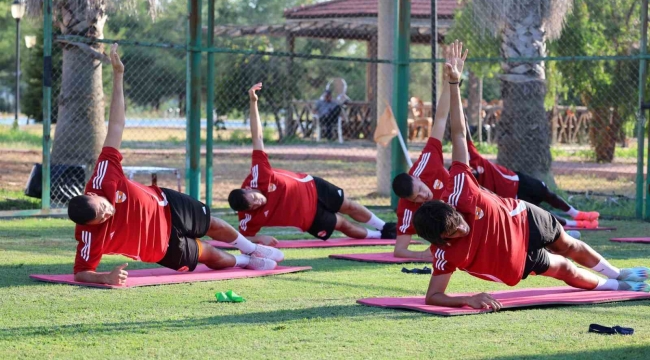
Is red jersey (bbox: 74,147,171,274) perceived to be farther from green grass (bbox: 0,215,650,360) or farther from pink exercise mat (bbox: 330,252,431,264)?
pink exercise mat (bbox: 330,252,431,264)

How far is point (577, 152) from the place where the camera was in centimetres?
2372

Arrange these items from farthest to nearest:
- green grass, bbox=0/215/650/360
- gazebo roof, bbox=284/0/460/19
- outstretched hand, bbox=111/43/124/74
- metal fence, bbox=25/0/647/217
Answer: gazebo roof, bbox=284/0/460/19, metal fence, bbox=25/0/647/217, outstretched hand, bbox=111/43/124/74, green grass, bbox=0/215/650/360

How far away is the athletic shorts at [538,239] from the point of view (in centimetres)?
610

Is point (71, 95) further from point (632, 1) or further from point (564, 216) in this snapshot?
point (632, 1)

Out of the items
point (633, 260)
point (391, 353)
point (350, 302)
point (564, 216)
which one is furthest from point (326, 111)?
point (391, 353)

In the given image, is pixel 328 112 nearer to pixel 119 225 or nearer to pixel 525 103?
pixel 525 103

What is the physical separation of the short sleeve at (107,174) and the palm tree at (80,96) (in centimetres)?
696

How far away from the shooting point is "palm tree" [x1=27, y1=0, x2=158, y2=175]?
44.5ft

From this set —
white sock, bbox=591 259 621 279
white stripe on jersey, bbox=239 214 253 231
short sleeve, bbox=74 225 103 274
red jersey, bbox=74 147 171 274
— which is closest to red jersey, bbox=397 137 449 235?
white stripe on jersey, bbox=239 214 253 231

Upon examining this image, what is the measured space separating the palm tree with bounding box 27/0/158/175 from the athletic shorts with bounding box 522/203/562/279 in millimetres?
8606

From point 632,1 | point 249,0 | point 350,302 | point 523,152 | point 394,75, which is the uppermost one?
point 249,0

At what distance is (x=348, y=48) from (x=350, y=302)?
3986 centimetres

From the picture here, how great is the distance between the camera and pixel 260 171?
9102 millimetres

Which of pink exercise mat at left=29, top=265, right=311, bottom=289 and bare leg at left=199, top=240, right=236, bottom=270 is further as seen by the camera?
bare leg at left=199, top=240, right=236, bottom=270
